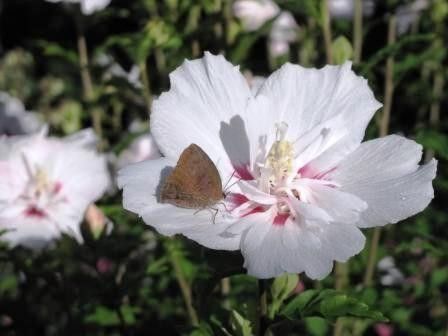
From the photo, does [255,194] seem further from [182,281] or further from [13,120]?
[13,120]

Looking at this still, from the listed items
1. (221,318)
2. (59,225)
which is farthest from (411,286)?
(59,225)

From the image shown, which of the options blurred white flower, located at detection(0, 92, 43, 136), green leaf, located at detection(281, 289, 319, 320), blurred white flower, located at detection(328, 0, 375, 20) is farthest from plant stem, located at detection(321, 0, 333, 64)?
blurred white flower, located at detection(328, 0, 375, 20)

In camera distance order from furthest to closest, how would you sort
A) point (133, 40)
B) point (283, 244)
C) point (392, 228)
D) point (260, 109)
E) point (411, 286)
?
point (392, 228), point (411, 286), point (133, 40), point (260, 109), point (283, 244)

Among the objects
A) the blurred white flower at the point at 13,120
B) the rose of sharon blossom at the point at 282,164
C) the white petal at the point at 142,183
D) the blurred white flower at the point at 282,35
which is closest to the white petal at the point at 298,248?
the rose of sharon blossom at the point at 282,164

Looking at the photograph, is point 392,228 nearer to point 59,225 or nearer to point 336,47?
point 336,47

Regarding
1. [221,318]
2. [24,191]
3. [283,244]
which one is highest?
[283,244]

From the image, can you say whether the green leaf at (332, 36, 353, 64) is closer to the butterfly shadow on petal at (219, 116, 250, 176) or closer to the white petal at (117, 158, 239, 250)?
the butterfly shadow on petal at (219, 116, 250, 176)

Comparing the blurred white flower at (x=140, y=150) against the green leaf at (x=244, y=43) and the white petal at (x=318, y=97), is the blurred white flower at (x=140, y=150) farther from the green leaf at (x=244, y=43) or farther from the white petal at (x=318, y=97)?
Answer: the white petal at (x=318, y=97)
